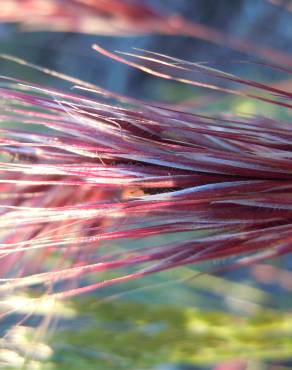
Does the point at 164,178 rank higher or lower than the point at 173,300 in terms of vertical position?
lower

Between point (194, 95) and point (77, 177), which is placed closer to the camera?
point (77, 177)

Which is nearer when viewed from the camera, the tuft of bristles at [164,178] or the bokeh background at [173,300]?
the tuft of bristles at [164,178]

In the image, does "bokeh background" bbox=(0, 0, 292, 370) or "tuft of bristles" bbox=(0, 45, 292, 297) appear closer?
"tuft of bristles" bbox=(0, 45, 292, 297)

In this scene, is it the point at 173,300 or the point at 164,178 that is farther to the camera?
the point at 173,300

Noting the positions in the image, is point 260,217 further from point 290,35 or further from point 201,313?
point 290,35

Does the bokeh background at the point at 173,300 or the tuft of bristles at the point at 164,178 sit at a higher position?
the bokeh background at the point at 173,300

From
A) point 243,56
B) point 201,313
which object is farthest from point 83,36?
point 201,313

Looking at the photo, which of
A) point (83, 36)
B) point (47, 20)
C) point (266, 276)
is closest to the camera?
point (47, 20)

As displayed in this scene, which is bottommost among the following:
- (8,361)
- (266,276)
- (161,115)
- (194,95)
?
(8,361)

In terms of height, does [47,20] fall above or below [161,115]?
above

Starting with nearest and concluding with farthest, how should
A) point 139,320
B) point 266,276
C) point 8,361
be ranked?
point 8,361, point 139,320, point 266,276

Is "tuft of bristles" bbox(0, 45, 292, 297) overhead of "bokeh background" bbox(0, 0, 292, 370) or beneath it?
beneath
